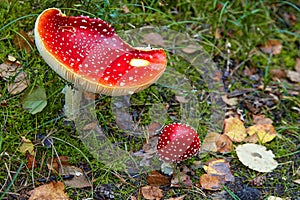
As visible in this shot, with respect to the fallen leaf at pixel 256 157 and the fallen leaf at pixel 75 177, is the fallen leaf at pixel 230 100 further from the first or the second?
the fallen leaf at pixel 75 177

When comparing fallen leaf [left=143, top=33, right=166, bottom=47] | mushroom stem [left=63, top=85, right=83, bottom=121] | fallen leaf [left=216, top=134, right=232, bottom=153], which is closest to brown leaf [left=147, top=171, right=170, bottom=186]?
fallen leaf [left=216, top=134, right=232, bottom=153]

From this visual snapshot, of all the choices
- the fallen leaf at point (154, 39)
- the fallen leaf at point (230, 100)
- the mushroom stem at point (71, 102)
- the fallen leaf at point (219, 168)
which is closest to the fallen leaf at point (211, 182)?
the fallen leaf at point (219, 168)

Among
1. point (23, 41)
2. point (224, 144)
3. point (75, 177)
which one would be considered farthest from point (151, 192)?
point (23, 41)

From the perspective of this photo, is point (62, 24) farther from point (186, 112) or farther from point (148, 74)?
point (186, 112)

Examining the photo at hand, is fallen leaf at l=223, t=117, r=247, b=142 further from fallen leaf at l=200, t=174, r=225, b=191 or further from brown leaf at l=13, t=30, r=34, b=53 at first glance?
brown leaf at l=13, t=30, r=34, b=53

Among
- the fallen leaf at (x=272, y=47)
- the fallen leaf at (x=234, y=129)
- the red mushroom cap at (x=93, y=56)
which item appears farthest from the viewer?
the fallen leaf at (x=272, y=47)

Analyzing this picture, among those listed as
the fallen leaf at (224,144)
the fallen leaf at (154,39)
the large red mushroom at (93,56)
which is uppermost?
the large red mushroom at (93,56)
